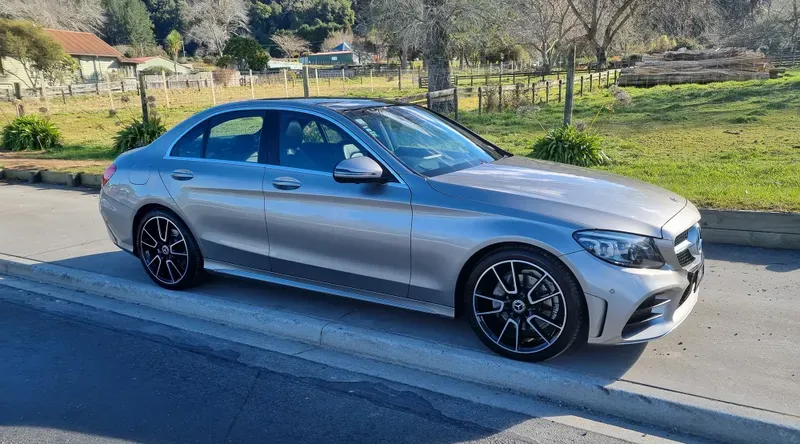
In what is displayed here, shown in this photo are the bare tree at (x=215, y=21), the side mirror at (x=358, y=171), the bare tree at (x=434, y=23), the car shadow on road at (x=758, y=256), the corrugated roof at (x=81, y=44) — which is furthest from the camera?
the bare tree at (x=215, y=21)

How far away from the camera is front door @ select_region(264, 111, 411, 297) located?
434 cm

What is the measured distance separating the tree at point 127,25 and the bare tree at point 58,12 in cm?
1094

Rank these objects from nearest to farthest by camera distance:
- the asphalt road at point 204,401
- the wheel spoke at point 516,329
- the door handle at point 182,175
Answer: the asphalt road at point 204,401 < the wheel spoke at point 516,329 < the door handle at point 182,175

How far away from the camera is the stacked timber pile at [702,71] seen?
29.1m

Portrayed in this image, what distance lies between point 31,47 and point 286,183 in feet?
162

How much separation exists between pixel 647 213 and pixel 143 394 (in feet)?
11.1

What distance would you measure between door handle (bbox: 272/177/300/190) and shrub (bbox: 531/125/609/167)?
20.5 feet

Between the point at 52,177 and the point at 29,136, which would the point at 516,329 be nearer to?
the point at 52,177

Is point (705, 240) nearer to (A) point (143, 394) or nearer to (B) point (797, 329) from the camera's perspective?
(B) point (797, 329)

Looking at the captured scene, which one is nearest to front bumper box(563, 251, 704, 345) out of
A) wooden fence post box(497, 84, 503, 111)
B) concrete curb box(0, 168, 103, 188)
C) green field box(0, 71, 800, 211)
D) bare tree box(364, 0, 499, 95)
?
green field box(0, 71, 800, 211)

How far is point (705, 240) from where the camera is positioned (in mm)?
6578

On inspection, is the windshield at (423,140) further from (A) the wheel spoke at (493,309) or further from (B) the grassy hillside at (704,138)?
(B) the grassy hillside at (704,138)

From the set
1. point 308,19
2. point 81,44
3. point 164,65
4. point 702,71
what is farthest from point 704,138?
point 308,19

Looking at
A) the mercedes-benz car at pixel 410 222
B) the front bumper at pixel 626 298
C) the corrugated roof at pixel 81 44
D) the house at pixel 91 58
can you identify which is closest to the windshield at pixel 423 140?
the mercedes-benz car at pixel 410 222
